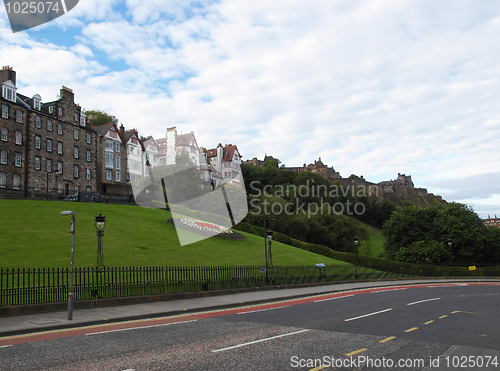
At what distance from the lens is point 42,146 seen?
179ft

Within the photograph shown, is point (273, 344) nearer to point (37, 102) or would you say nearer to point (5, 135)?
point (5, 135)

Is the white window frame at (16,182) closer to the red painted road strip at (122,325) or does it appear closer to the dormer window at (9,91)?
the dormer window at (9,91)

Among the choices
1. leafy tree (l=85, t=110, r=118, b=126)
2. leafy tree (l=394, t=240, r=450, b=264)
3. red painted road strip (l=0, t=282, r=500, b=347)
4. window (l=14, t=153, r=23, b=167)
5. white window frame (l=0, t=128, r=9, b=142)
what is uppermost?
leafy tree (l=85, t=110, r=118, b=126)

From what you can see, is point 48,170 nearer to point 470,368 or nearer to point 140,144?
point 140,144

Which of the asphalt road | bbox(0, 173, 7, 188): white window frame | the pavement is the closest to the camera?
the asphalt road

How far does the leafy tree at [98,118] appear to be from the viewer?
87.2m

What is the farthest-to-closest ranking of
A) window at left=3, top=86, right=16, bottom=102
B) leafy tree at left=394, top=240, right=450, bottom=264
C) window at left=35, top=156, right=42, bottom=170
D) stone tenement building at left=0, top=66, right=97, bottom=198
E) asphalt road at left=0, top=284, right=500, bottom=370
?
1. leafy tree at left=394, top=240, right=450, bottom=264
2. window at left=35, top=156, right=42, bottom=170
3. window at left=3, top=86, right=16, bottom=102
4. stone tenement building at left=0, top=66, right=97, bottom=198
5. asphalt road at left=0, top=284, right=500, bottom=370

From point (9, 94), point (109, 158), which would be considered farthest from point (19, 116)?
point (109, 158)

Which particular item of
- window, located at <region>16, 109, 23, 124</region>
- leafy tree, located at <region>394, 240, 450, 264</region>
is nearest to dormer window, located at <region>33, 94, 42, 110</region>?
window, located at <region>16, 109, 23, 124</region>

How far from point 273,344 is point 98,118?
8919 cm

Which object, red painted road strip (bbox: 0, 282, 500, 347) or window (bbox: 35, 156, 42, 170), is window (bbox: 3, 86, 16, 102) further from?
red painted road strip (bbox: 0, 282, 500, 347)

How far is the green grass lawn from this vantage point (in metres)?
23.6

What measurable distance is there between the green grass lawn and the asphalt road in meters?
12.7

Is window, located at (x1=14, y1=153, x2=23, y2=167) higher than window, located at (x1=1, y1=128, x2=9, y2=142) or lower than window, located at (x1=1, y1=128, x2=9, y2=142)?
lower
